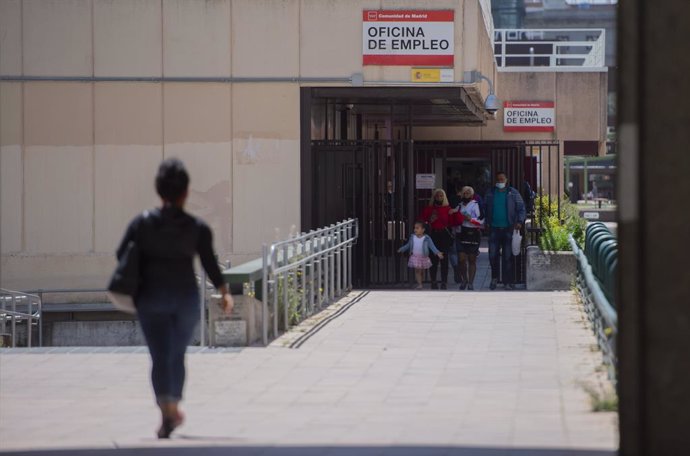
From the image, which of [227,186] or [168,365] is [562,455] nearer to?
[168,365]

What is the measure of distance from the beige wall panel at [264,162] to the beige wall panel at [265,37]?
29 centimetres

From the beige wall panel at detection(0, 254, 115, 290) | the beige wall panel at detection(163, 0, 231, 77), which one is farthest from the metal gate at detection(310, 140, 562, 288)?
the beige wall panel at detection(0, 254, 115, 290)

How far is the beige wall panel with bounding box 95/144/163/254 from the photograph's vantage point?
67.7 ft

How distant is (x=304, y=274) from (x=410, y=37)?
6.24 meters

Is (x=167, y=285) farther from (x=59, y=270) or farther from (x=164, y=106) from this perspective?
(x=59, y=270)

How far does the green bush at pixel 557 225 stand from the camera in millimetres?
20000

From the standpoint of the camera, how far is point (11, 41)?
20.4m

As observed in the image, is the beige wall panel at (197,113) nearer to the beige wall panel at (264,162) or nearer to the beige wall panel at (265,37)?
the beige wall panel at (264,162)

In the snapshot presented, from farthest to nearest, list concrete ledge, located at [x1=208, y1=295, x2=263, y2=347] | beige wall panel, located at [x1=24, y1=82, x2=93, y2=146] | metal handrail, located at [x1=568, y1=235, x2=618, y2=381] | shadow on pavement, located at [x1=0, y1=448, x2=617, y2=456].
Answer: beige wall panel, located at [x1=24, y1=82, x2=93, y2=146], concrete ledge, located at [x1=208, y1=295, x2=263, y2=347], metal handrail, located at [x1=568, y1=235, x2=618, y2=381], shadow on pavement, located at [x1=0, y1=448, x2=617, y2=456]

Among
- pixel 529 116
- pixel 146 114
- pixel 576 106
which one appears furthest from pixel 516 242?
pixel 576 106

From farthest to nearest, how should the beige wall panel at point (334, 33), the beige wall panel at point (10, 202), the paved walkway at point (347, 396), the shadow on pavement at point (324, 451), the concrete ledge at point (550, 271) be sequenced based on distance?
the beige wall panel at point (10, 202) → the beige wall panel at point (334, 33) → the concrete ledge at point (550, 271) → the paved walkway at point (347, 396) → the shadow on pavement at point (324, 451)

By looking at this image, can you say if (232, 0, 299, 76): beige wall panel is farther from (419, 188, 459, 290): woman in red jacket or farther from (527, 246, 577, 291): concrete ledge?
(527, 246, 577, 291): concrete ledge

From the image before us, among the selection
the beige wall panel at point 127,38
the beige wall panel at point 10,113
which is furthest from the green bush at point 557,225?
the beige wall panel at point 10,113

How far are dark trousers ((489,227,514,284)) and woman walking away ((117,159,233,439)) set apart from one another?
1286cm
